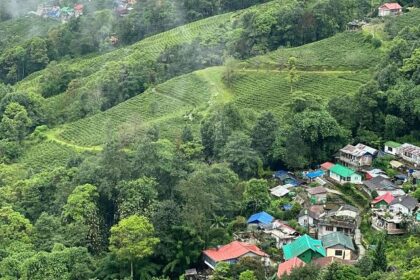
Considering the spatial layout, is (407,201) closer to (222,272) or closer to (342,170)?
(342,170)

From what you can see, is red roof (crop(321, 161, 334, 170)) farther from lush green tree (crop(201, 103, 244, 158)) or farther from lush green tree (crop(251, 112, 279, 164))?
lush green tree (crop(201, 103, 244, 158))

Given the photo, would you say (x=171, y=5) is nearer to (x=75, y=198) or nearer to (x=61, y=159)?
(x=61, y=159)

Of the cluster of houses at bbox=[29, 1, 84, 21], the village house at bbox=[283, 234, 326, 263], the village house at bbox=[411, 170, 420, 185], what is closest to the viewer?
the village house at bbox=[283, 234, 326, 263]

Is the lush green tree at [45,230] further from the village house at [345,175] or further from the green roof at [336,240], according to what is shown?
the village house at [345,175]

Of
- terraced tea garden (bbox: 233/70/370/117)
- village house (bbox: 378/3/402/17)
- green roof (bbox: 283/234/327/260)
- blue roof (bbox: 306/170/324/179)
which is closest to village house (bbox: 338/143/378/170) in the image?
blue roof (bbox: 306/170/324/179)

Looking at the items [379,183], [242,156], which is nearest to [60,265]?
[242,156]

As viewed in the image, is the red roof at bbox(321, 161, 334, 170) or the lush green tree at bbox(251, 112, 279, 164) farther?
the lush green tree at bbox(251, 112, 279, 164)

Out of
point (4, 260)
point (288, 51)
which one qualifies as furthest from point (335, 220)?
point (288, 51)
